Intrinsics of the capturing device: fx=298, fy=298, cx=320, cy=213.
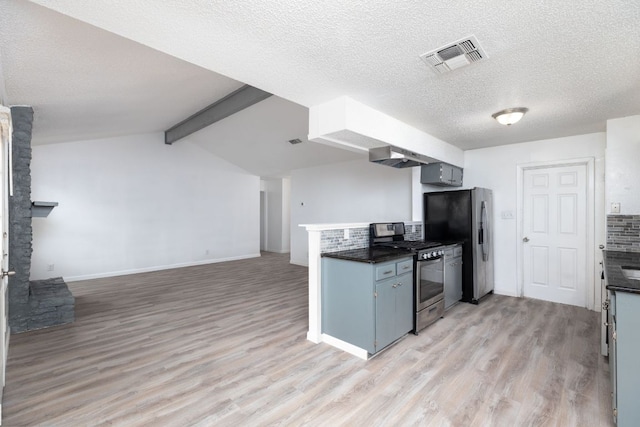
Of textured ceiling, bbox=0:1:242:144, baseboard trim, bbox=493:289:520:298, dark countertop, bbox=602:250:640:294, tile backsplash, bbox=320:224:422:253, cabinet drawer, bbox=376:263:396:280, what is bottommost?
baseboard trim, bbox=493:289:520:298

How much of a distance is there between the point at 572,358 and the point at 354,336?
189 centimetres

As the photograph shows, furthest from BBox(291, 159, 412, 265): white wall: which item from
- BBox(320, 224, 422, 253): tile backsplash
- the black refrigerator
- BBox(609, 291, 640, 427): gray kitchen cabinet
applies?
BBox(609, 291, 640, 427): gray kitchen cabinet

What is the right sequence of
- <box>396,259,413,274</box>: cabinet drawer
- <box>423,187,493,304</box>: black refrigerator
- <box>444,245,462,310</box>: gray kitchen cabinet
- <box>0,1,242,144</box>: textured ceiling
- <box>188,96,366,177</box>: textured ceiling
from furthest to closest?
<box>188,96,366,177</box>: textured ceiling
<box>423,187,493,304</box>: black refrigerator
<box>444,245,462,310</box>: gray kitchen cabinet
<box>396,259,413,274</box>: cabinet drawer
<box>0,1,242,144</box>: textured ceiling

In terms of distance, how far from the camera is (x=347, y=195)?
675 centimetres

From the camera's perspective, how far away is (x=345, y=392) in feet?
7.06

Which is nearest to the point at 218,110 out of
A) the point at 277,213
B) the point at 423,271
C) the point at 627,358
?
the point at 423,271

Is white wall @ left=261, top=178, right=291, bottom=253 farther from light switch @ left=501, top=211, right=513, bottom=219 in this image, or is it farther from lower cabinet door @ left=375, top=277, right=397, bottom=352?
lower cabinet door @ left=375, top=277, right=397, bottom=352

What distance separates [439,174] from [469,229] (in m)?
0.87

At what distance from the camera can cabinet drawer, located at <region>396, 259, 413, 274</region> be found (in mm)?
2877

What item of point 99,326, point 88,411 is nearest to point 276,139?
point 99,326

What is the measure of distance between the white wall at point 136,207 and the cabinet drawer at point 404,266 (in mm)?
6140

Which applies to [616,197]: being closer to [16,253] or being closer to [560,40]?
[560,40]

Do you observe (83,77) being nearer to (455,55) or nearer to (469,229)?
(455,55)

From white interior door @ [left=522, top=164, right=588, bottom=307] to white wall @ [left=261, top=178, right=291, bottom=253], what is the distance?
22.4 ft
